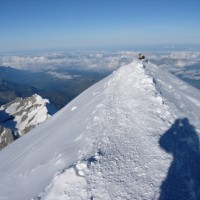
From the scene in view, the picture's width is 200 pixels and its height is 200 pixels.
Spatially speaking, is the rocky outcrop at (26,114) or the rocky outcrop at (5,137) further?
the rocky outcrop at (26,114)

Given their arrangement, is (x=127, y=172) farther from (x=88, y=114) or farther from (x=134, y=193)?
(x=88, y=114)

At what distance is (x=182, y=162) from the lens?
46.0 ft

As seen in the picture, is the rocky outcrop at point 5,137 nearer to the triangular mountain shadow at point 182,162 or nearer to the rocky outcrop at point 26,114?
the rocky outcrop at point 26,114

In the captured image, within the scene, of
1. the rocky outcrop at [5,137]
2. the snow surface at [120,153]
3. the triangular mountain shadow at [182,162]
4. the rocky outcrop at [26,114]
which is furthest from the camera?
the rocky outcrop at [26,114]

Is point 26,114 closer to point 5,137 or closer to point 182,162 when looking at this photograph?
point 5,137

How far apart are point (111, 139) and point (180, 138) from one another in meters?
3.92

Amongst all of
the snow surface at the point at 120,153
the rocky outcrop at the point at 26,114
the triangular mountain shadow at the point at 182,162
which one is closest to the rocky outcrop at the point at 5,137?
the rocky outcrop at the point at 26,114

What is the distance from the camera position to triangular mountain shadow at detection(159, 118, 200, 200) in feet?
39.6

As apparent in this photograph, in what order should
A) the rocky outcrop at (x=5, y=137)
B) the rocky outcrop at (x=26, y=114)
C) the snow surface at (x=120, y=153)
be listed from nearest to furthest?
1. the snow surface at (x=120, y=153)
2. the rocky outcrop at (x=5, y=137)
3. the rocky outcrop at (x=26, y=114)

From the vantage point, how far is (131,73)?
960 inches

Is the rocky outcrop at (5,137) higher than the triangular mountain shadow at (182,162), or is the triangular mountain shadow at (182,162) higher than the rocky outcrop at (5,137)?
the triangular mountain shadow at (182,162)

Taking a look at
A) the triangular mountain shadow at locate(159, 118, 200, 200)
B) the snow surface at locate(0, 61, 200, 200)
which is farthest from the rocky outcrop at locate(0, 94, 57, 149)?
the triangular mountain shadow at locate(159, 118, 200, 200)

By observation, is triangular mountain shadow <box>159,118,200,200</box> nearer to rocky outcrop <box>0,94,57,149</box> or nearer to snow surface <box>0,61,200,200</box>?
snow surface <box>0,61,200,200</box>

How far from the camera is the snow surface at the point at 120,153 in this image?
1197 cm
